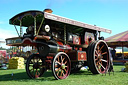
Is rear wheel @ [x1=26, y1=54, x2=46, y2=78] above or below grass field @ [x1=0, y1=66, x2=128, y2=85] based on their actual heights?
above

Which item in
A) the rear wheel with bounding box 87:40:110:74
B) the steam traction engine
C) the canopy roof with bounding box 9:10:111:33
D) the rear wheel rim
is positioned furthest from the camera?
the rear wheel rim

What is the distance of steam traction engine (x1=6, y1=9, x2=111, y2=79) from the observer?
6.40m

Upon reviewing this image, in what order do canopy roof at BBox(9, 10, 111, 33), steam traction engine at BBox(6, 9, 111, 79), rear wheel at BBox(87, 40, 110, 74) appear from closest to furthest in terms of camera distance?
1. canopy roof at BBox(9, 10, 111, 33)
2. steam traction engine at BBox(6, 9, 111, 79)
3. rear wheel at BBox(87, 40, 110, 74)

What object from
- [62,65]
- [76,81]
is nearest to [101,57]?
[62,65]

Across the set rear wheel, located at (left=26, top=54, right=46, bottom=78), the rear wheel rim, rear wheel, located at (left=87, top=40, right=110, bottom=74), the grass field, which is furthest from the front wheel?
the rear wheel rim

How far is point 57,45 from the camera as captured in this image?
7.02 meters

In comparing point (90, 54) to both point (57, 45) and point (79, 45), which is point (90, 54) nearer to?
point (79, 45)

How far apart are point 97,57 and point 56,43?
234cm

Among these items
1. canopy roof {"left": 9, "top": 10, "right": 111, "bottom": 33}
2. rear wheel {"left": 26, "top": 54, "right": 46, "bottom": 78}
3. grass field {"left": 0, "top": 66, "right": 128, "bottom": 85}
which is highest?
canopy roof {"left": 9, "top": 10, "right": 111, "bottom": 33}

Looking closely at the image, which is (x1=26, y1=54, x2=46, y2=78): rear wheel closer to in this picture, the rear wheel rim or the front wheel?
the front wheel

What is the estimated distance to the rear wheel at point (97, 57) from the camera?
7.72 meters

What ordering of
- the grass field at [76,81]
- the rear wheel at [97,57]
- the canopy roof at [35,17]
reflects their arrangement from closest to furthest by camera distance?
1. the grass field at [76,81]
2. the canopy roof at [35,17]
3. the rear wheel at [97,57]

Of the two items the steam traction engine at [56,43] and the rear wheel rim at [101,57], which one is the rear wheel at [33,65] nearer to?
the steam traction engine at [56,43]

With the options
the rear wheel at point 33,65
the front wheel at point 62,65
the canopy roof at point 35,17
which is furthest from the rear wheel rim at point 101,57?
the rear wheel at point 33,65
